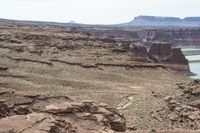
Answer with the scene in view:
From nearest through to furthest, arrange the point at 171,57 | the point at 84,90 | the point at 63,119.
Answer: the point at 63,119, the point at 84,90, the point at 171,57

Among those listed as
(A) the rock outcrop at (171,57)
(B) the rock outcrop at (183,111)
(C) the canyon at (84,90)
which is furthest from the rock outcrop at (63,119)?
(A) the rock outcrop at (171,57)

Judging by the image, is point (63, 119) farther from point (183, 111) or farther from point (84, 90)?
point (84, 90)

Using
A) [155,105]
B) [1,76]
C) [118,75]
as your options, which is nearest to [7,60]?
[1,76]

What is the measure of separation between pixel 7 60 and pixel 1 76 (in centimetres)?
663

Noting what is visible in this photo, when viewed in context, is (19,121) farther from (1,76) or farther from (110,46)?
(110,46)

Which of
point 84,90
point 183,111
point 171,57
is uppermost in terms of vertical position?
point 183,111

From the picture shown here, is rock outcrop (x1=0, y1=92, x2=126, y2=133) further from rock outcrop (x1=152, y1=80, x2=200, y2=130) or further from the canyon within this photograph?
rock outcrop (x1=152, y1=80, x2=200, y2=130)

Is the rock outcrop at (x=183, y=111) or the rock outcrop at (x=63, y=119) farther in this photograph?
the rock outcrop at (x=183, y=111)

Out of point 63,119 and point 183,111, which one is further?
point 183,111

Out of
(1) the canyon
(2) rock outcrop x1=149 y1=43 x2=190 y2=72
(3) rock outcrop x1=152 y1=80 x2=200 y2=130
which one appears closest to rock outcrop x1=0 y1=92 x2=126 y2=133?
(1) the canyon

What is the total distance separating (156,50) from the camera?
8750 cm

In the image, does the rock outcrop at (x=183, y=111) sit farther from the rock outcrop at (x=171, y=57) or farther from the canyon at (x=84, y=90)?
the rock outcrop at (x=171, y=57)

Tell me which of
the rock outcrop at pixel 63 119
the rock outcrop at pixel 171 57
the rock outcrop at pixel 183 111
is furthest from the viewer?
the rock outcrop at pixel 171 57

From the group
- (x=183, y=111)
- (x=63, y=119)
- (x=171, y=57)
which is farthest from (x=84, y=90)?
(x=171, y=57)
